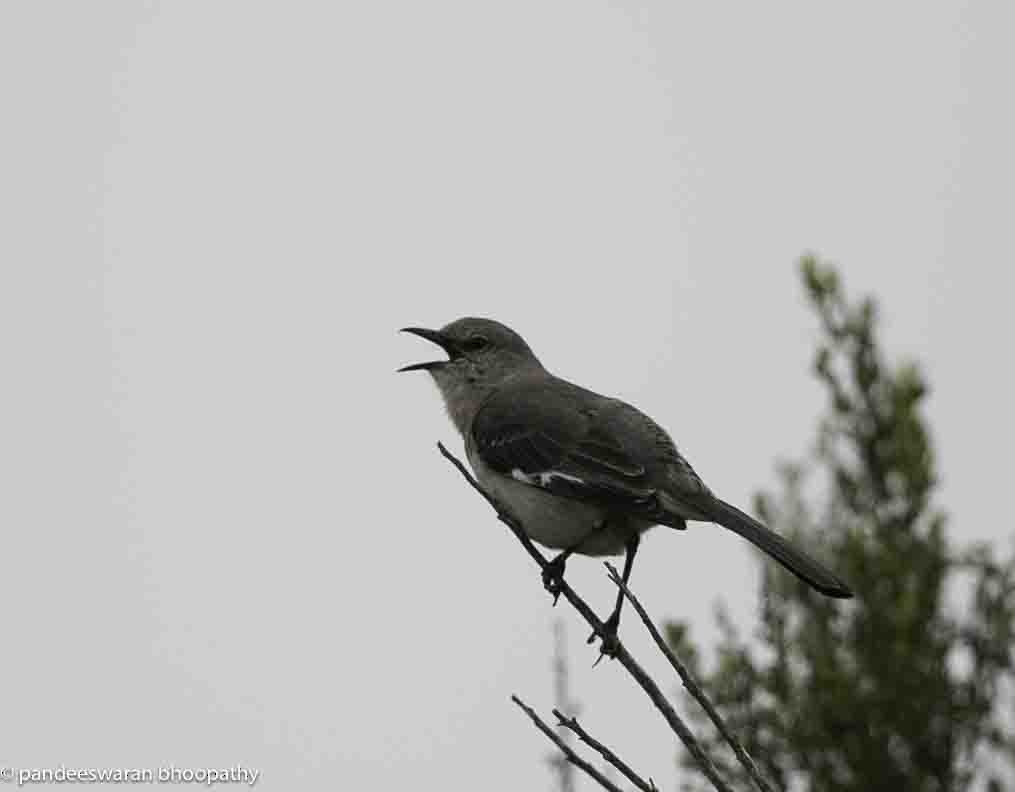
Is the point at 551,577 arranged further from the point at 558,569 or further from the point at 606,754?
the point at 606,754

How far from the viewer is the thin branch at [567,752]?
2.95 meters

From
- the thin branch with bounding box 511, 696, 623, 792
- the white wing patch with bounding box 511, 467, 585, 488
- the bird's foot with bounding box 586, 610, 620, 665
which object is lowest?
the thin branch with bounding box 511, 696, 623, 792

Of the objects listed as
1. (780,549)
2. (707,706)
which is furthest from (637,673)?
(780,549)

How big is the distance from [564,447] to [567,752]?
3319 millimetres

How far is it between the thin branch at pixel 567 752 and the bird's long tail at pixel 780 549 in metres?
1.65

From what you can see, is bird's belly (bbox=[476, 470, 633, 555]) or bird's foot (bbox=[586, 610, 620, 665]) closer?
bird's foot (bbox=[586, 610, 620, 665])

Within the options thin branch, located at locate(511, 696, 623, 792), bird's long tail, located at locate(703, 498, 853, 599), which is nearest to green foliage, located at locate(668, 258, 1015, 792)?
bird's long tail, located at locate(703, 498, 853, 599)

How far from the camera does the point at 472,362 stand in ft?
25.0

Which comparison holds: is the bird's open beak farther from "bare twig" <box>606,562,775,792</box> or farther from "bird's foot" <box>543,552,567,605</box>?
"bare twig" <box>606,562,775,792</box>

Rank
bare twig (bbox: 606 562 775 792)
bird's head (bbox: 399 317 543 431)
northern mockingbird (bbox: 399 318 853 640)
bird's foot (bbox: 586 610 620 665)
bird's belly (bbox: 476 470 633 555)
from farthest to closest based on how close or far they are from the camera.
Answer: bird's head (bbox: 399 317 543 431)
bird's belly (bbox: 476 470 633 555)
northern mockingbird (bbox: 399 318 853 640)
bird's foot (bbox: 586 610 620 665)
bare twig (bbox: 606 562 775 792)

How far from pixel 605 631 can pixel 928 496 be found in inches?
113

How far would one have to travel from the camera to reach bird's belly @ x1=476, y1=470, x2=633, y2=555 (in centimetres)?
600

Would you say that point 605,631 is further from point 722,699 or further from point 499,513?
point 722,699

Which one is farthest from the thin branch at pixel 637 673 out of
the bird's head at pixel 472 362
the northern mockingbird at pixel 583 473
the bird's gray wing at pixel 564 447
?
the bird's head at pixel 472 362
